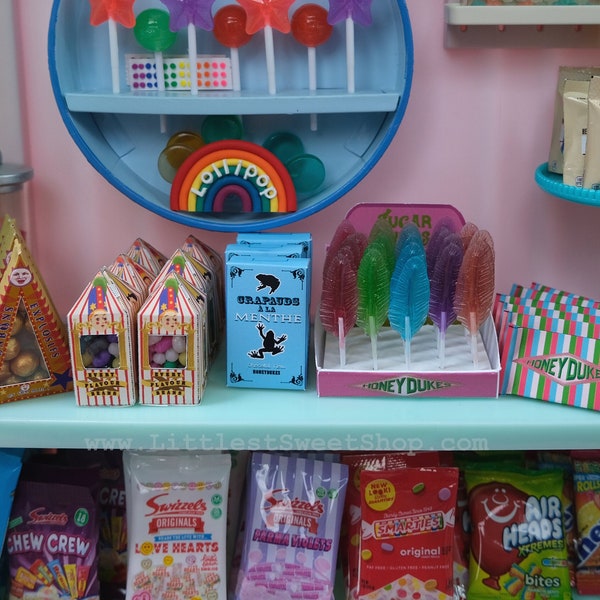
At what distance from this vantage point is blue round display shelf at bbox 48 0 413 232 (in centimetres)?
136

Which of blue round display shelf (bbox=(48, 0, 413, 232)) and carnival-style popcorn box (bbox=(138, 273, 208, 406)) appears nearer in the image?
carnival-style popcorn box (bbox=(138, 273, 208, 406))

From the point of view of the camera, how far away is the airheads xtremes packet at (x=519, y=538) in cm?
140

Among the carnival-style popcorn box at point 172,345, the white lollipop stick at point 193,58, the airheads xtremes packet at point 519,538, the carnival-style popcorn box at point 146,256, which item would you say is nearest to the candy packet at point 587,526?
the airheads xtremes packet at point 519,538

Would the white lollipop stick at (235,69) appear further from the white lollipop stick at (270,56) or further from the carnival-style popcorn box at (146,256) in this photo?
the carnival-style popcorn box at (146,256)

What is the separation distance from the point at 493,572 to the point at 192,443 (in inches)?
22.5

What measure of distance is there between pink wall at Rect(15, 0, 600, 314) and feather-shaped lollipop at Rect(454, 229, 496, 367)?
31 centimetres

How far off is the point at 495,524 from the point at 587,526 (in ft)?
0.52

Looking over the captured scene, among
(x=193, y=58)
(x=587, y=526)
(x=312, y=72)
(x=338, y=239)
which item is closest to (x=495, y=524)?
(x=587, y=526)

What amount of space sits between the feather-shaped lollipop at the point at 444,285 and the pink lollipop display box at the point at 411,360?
0.13ft

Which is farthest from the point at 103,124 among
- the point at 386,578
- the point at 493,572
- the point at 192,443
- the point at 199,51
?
the point at 493,572

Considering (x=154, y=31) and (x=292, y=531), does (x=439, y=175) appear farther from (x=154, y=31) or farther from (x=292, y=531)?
(x=292, y=531)

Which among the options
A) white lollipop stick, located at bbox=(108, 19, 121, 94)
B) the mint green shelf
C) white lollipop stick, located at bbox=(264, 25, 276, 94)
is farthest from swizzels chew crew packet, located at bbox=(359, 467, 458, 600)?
white lollipop stick, located at bbox=(108, 19, 121, 94)

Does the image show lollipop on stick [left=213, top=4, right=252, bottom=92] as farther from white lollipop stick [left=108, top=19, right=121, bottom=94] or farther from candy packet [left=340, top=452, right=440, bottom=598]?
candy packet [left=340, top=452, right=440, bottom=598]

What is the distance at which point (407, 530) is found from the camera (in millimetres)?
1369
